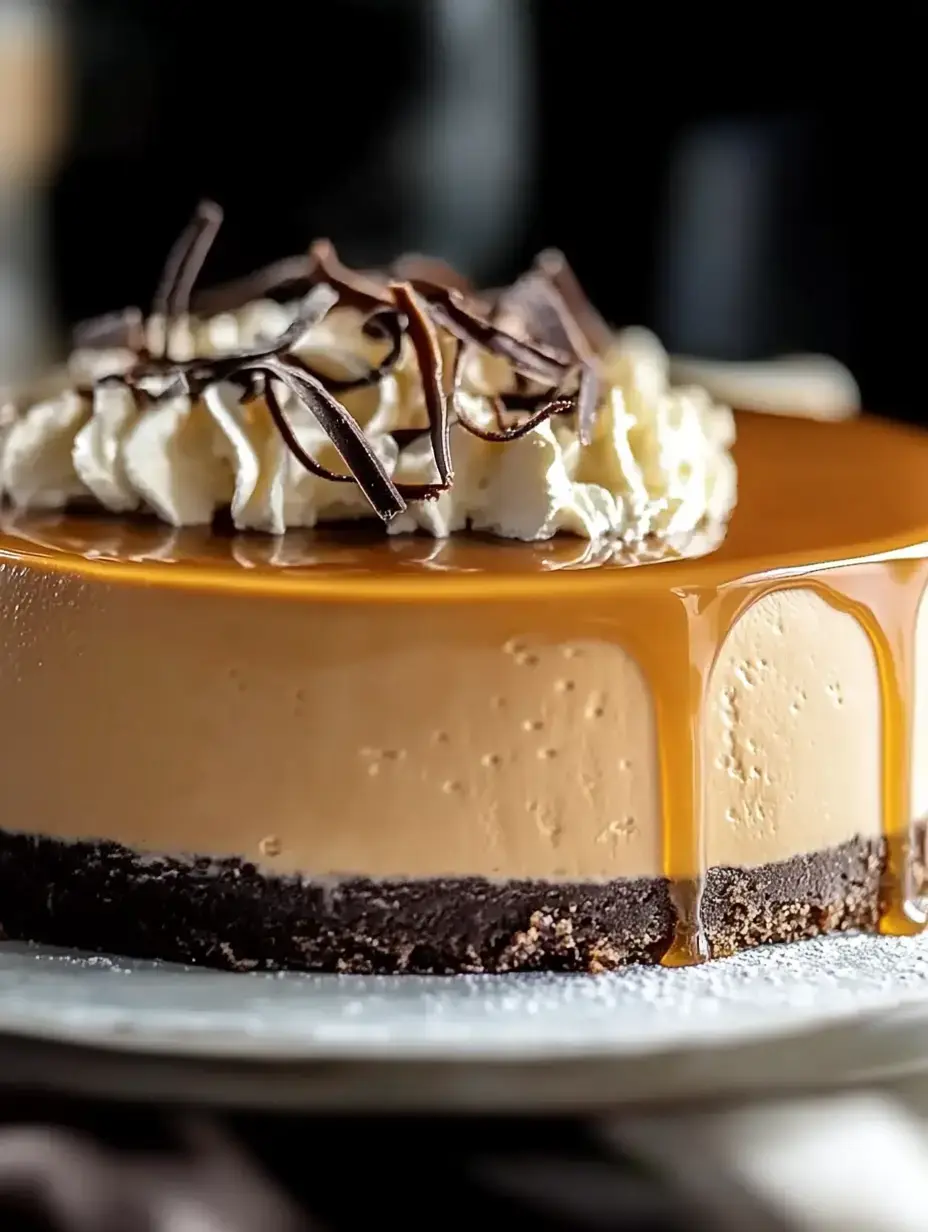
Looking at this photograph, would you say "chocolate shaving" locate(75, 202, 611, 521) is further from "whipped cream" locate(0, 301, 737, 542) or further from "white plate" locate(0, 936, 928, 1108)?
"white plate" locate(0, 936, 928, 1108)

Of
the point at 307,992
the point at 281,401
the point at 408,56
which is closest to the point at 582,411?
the point at 281,401

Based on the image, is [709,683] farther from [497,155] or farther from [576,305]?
[497,155]

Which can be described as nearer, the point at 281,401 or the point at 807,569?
the point at 807,569

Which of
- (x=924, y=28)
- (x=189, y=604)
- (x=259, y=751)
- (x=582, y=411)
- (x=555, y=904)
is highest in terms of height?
(x=924, y=28)

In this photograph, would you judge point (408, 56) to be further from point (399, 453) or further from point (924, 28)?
point (399, 453)

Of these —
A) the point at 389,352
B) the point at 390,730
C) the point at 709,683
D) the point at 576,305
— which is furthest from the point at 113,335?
the point at 709,683

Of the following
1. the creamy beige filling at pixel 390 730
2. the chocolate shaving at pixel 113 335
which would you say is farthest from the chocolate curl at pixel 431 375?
the chocolate shaving at pixel 113 335
